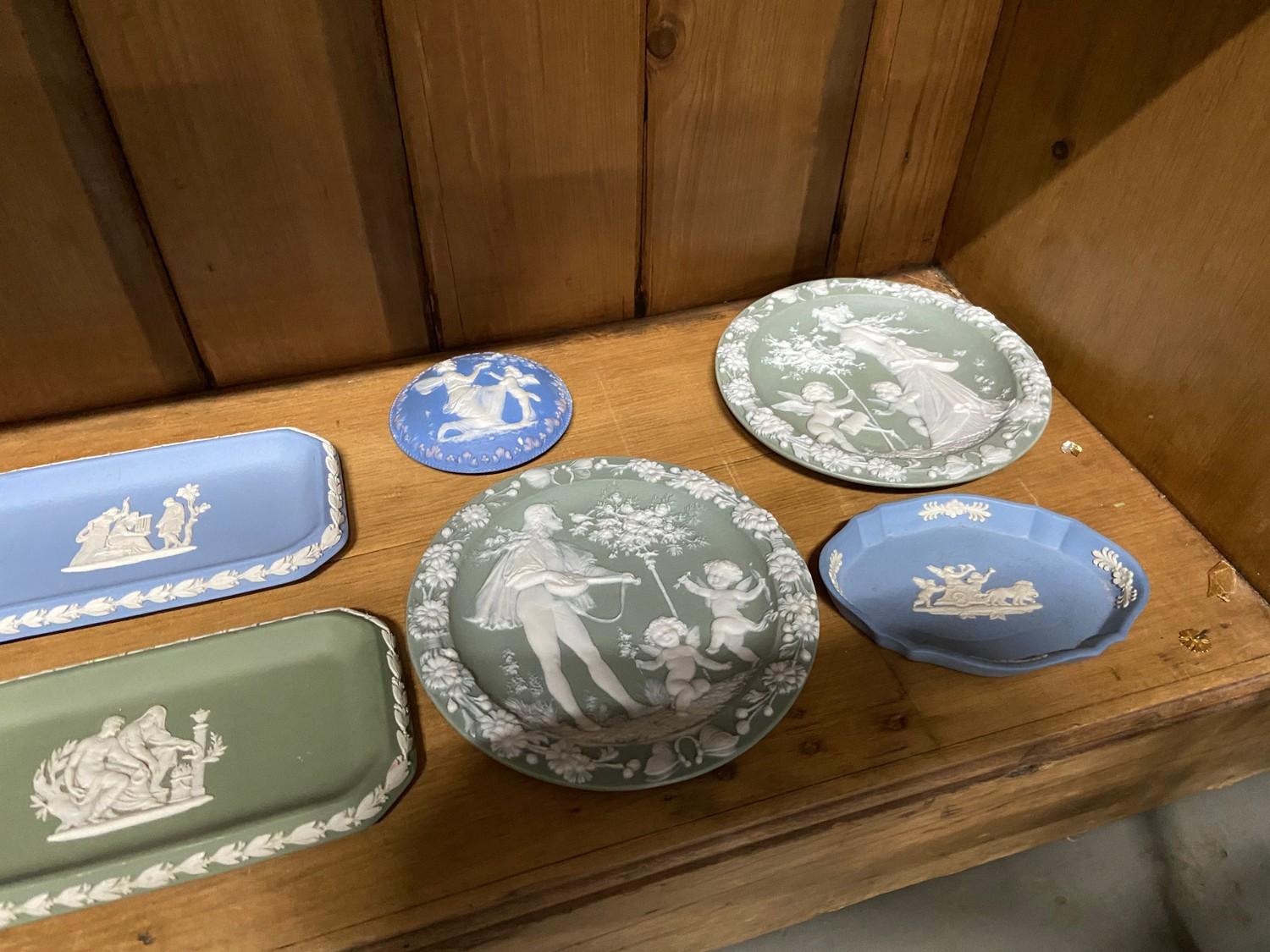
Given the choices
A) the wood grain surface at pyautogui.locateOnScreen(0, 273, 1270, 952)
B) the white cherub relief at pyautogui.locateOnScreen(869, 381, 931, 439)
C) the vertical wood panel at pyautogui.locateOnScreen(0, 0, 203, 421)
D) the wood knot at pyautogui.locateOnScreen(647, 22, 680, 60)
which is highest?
the wood knot at pyautogui.locateOnScreen(647, 22, 680, 60)

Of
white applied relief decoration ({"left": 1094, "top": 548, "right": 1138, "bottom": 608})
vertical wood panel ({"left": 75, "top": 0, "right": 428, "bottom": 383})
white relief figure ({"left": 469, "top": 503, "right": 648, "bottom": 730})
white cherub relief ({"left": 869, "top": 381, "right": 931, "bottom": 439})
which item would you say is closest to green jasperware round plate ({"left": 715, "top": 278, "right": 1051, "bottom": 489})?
white cherub relief ({"left": 869, "top": 381, "right": 931, "bottom": 439})

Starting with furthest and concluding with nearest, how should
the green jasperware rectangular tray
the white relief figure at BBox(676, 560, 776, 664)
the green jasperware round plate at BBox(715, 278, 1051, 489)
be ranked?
1. the green jasperware round plate at BBox(715, 278, 1051, 489)
2. the white relief figure at BBox(676, 560, 776, 664)
3. the green jasperware rectangular tray

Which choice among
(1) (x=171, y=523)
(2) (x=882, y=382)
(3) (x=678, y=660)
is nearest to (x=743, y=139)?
(2) (x=882, y=382)

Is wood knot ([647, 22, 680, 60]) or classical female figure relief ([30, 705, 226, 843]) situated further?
wood knot ([647, 22, 680, 60])

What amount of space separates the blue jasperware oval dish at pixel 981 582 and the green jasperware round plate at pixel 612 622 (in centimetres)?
6

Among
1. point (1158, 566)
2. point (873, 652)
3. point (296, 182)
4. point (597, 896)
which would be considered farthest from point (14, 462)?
point (1158, 566)

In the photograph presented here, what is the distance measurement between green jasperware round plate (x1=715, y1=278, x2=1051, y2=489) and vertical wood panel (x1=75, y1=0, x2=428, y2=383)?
350 millimetres

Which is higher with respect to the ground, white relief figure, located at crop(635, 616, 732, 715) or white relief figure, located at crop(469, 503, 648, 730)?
white relief figure, located at crop(469, 503, 648, 730)

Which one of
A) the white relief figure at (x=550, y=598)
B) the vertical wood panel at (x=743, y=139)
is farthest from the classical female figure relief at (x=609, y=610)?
the vertical wood panel at (x=743, y=139)

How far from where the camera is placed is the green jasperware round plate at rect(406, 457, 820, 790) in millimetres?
622

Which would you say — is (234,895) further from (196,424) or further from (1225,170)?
(1225,170)

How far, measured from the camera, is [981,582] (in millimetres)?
737

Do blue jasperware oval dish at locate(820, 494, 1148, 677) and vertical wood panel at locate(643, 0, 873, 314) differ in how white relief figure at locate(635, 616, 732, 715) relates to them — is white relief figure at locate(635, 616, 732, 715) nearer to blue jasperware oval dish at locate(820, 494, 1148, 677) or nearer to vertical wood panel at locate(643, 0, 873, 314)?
blue jasperware oval dish at locate(820, 494, 1148, 677)

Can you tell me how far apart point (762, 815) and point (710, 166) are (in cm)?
→ 60
